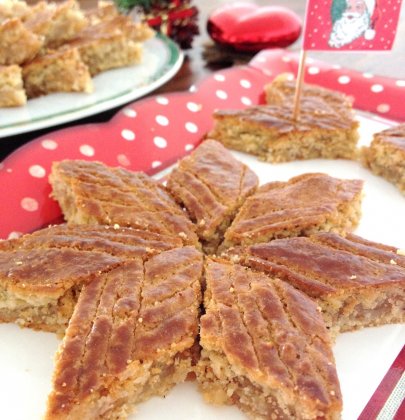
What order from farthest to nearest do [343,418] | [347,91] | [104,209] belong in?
[347,91], [104,209], [343,418]

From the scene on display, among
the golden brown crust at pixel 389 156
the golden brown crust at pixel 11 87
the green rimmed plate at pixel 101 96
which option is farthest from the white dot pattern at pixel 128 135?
the golden brown crust at pixel 389 156

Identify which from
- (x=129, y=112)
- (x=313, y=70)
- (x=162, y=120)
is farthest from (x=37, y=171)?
(x=313, y=70)

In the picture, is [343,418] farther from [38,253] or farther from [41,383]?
[38,253]

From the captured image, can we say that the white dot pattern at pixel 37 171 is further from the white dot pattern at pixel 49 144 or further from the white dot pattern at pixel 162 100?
the white dot pattern at pixel 162 100

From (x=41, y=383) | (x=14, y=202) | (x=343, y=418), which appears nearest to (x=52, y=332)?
(x=41, y=383)

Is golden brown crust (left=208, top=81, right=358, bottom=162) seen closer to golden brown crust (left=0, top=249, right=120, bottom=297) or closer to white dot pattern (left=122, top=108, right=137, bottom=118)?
white dot pattern (left=122, top=108, right=137, bottom=118)

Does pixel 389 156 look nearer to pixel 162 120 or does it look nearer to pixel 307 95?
pixel 307 95

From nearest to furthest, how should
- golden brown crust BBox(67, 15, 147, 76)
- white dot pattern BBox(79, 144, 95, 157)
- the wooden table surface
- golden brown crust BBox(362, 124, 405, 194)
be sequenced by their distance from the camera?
golden brown crust BBox(362, 124, 405, 194)
white dot pattern BBox(79, 144, 95, 157)
golden brown crust BBox(67, 15, 147, 76)
the wooden table surface

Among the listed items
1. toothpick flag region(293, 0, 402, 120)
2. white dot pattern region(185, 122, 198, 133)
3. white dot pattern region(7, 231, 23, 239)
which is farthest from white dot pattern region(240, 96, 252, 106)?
white dot pattern region(7, 231, 23, 239)
